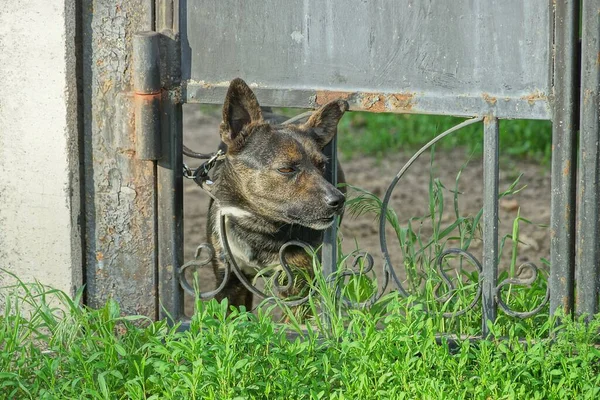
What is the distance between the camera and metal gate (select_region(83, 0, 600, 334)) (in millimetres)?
4129

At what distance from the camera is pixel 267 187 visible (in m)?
4.95

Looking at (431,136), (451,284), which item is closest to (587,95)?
(451,284)

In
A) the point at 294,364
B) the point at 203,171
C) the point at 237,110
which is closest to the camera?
the point at 294,364

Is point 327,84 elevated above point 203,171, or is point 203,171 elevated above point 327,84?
point 327,84

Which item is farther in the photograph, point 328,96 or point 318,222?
point 318,222

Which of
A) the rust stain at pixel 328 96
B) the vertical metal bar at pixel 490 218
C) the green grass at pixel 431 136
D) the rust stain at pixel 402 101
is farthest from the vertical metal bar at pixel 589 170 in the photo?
the green grass at pixel 431 136

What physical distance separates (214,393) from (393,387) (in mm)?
675

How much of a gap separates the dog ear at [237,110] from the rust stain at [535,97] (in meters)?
1.15

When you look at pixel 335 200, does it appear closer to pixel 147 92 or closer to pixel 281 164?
pixel 281 164

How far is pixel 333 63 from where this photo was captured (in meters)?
4.39

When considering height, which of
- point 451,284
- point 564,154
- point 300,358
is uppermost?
point 564,154

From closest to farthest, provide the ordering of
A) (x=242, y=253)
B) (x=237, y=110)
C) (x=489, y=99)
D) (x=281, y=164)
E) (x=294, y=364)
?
1. (x=294, y=364)
2. (x=489, y=99)
3. (x=237, y=110)
4. (x=281, y=164)
5. (x=242, y=253)

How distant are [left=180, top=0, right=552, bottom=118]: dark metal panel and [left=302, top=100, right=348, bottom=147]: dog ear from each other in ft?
0.22

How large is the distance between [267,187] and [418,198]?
343cm
